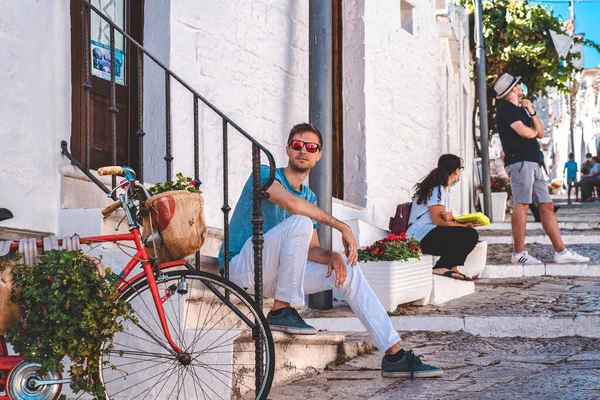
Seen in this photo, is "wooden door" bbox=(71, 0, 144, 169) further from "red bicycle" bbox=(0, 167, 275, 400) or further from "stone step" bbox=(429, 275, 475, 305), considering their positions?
"stone step" bbox=(429, 275, 475, 305)

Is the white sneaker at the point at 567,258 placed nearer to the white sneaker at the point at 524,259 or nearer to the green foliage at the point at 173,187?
the white sneaker at the point at 524,259

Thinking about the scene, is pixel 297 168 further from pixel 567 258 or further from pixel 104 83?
pixel 567 258

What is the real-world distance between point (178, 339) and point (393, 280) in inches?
111

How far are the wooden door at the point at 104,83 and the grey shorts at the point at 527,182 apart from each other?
4.00 metres

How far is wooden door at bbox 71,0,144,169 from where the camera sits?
5.62 meters

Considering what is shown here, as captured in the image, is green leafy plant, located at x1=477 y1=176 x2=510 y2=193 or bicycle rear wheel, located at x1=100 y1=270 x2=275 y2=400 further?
green leafy plant, located at x1=477 y1=176 x2=510 y2=193

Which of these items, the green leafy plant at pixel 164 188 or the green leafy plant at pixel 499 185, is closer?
the green leafy plant at pixel 164 188

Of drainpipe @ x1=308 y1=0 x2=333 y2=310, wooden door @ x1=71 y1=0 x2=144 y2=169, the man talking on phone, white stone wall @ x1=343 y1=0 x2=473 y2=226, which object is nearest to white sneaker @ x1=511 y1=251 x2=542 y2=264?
the man talking on phone

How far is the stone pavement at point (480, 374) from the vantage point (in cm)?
448

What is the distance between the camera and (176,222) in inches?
154

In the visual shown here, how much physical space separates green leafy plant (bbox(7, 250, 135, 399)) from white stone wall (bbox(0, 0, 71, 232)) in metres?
1.15

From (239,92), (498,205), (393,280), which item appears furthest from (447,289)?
(498,205)

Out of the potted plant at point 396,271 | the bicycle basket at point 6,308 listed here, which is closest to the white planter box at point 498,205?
the potted plant at point 396,271

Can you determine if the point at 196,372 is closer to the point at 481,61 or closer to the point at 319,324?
the point at 319,324
